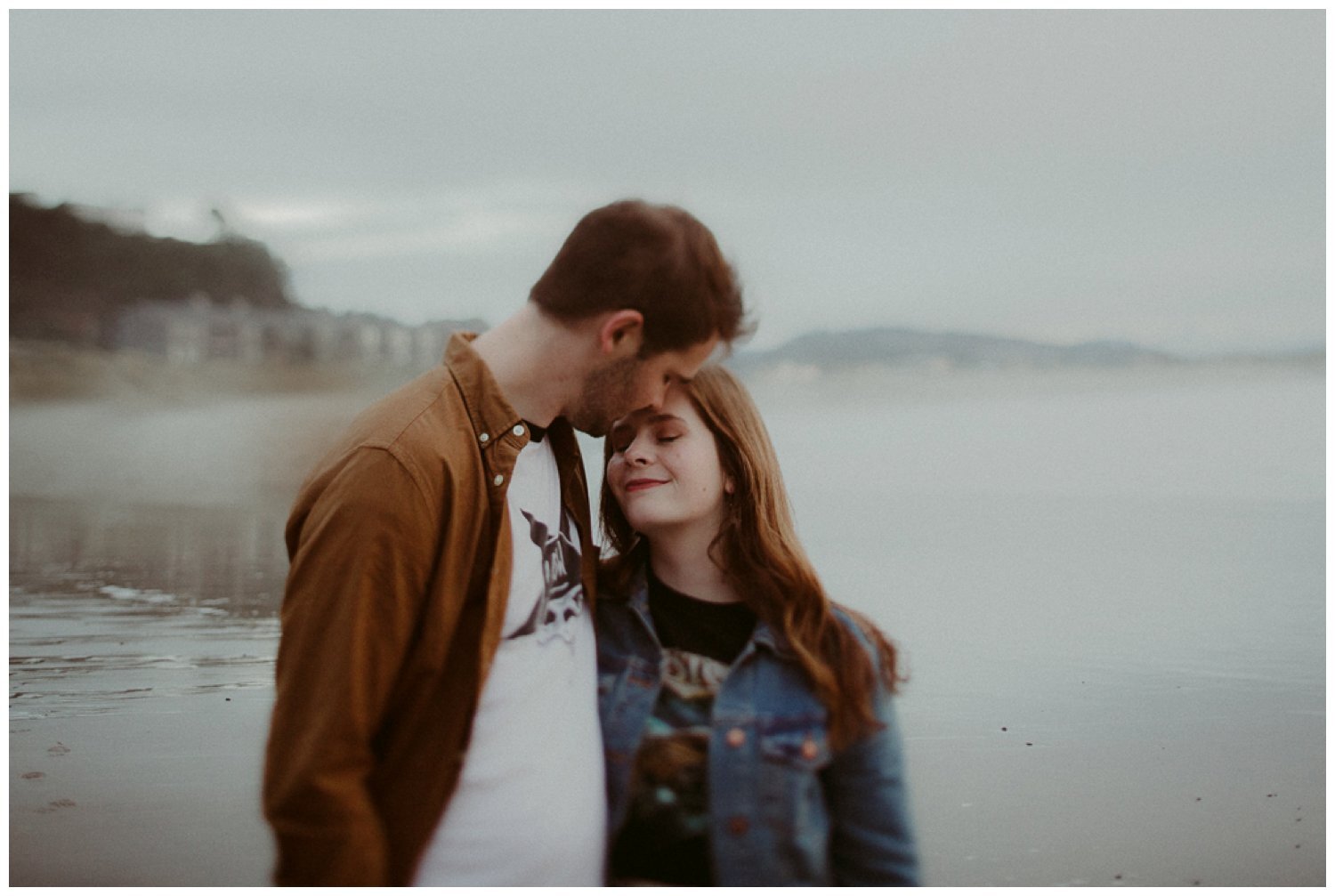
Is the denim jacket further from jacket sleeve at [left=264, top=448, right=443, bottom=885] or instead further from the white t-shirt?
jacket sleeve at [left=264, top=448, right=443, bottom=885]

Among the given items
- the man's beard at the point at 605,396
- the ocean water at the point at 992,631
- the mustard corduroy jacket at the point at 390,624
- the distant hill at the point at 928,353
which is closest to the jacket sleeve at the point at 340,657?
the mustard corduroy jacket at the point at 390,624

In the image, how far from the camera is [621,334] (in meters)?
1.81

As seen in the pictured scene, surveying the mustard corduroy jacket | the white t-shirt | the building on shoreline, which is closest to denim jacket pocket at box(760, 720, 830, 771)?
the white t-shirt

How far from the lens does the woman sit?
6.27 ft

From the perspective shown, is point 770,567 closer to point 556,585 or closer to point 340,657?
point 556,585

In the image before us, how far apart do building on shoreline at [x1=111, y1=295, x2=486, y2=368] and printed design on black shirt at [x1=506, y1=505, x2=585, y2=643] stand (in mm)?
963

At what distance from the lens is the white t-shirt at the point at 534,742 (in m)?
1.75

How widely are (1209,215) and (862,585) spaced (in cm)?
119

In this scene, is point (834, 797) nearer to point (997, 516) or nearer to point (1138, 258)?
point (997, 516)

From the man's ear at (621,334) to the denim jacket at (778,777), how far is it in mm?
512

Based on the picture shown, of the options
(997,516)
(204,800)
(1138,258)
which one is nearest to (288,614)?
(204,800)

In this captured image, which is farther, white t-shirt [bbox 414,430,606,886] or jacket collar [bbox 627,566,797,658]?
jacket collar [bbox 627,566,797,658]

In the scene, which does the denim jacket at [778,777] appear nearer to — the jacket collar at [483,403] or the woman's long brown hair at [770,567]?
the woman's long brown hair at [770,567]

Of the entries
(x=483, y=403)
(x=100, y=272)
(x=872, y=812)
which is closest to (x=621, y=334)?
(x=483, y=403)
